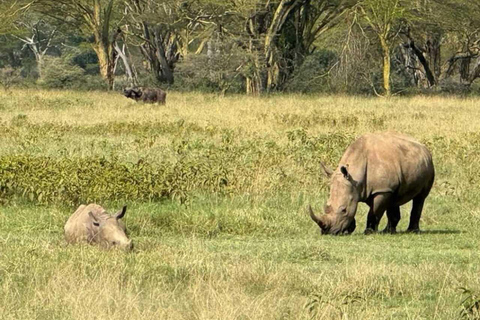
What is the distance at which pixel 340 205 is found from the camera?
1158 centimetres

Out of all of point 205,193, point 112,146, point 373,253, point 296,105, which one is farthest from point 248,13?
point 373,253

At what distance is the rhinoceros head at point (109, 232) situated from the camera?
33.2 ft

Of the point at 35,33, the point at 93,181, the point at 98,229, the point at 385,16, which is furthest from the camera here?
the point at 35,33

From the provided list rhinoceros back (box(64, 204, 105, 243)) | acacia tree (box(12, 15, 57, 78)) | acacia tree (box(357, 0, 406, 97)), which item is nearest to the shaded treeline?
acacia tree (box(357, 0, 406, 97))

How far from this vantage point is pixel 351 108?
95.2 ft

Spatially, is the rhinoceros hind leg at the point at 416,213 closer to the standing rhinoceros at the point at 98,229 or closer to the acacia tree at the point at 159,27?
the standing rhinoceros at the point at 98,229

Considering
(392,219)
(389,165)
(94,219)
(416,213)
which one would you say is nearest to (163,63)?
(416,213)

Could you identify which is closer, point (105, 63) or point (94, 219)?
point (94, 219)

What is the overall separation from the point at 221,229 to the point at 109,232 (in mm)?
2324

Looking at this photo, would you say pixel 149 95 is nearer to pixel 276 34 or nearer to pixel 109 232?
pixel 276 34

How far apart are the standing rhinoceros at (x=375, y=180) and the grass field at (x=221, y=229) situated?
36 cm

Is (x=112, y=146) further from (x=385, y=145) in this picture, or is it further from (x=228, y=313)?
(x=228, y=313)

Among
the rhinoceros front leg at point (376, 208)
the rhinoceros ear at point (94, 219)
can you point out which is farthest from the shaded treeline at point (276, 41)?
the rhinoceros ear at point (94, 219)

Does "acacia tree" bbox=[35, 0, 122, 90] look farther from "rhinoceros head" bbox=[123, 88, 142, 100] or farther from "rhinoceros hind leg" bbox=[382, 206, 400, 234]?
"rhinoceros hind leg" bbox=[382, 206, 400, 234]
